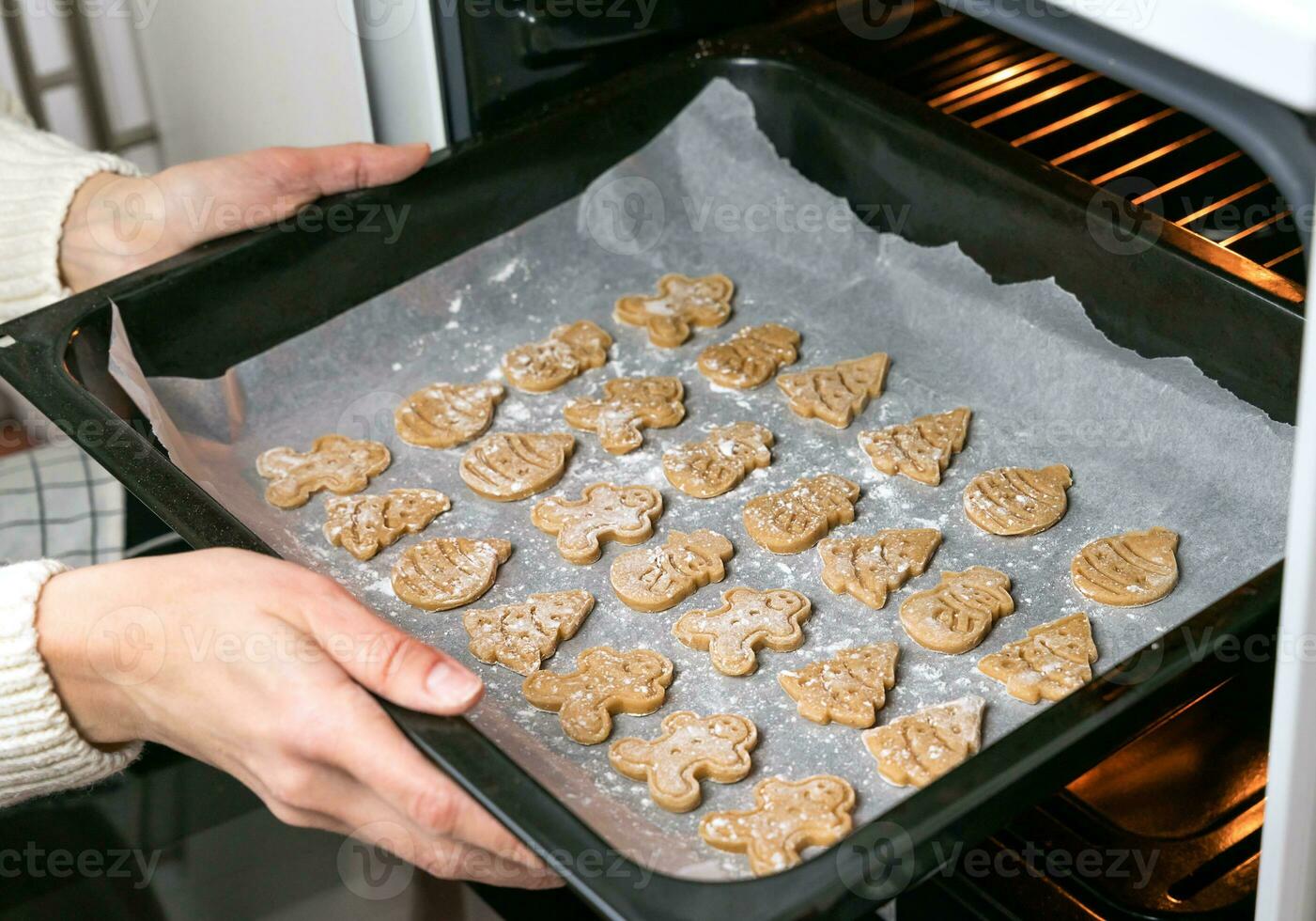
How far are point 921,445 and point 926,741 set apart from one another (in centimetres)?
35

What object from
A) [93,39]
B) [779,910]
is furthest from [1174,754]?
[93,39]

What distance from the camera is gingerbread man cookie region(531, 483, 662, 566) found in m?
1.25

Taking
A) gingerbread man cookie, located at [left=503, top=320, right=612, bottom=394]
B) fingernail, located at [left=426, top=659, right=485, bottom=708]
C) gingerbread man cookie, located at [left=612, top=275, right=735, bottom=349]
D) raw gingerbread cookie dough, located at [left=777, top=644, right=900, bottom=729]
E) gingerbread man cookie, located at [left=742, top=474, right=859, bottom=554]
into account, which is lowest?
raw gingerbread cookie dough, located at [left=777, top=644, right=900, bottom=729]

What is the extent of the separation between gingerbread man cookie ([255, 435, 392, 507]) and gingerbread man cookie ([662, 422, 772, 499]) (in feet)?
0.93

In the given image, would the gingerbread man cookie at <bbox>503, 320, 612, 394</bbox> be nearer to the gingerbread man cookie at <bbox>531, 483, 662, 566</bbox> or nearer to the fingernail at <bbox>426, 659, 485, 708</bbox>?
the gingerbread man cookie at <bbox>531, 483, 662, 566</bbox>

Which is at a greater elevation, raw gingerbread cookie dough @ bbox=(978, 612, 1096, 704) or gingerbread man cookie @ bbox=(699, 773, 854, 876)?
Result: raw gingerbread cookie dough @ bbox=(978, 612, 1096, 704)

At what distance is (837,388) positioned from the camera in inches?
53.2

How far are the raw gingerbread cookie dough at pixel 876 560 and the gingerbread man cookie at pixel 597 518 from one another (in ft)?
0.53

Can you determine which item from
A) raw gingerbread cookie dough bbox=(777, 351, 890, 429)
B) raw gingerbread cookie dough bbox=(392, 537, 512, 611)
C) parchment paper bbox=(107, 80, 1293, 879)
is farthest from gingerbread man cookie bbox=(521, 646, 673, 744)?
raw gingerbread cookie dough bbox=(777, 351, 890, 429)

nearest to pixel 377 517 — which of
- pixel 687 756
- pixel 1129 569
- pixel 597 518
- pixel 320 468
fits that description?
pixel 320 468

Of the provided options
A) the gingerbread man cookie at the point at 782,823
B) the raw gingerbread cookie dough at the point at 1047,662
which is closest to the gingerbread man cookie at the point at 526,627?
the gingerbread man cookie at the point at 782,823

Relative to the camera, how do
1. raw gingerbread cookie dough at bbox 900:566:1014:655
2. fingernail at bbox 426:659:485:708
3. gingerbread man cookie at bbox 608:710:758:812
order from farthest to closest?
1. raw gingerbread cookie dough at bbox 900:566:1014:655
2. gingerbread man cookie at bbox 608:710:758:812
3. fingernail at bbox 426:659:485:708

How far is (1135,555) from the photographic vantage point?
1149 mm

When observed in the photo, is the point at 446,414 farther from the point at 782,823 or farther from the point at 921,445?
the point at 782,823
